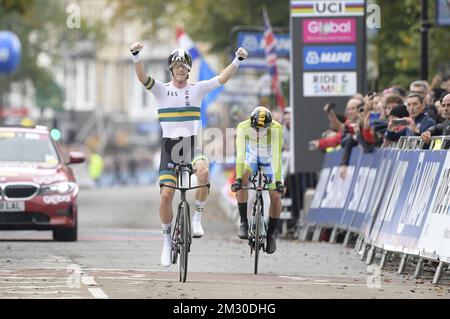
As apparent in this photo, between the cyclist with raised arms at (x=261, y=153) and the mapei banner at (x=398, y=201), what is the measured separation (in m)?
1.32

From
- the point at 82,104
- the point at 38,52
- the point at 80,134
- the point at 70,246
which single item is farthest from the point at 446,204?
the point at 82,104

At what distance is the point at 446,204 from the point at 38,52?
185 feet

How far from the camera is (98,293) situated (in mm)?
12469

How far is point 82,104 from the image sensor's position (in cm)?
13862

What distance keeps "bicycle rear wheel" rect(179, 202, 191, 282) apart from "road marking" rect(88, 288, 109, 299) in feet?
4.18

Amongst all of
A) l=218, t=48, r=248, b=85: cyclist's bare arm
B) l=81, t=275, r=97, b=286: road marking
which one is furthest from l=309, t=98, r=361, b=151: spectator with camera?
l=81, t=275, r=97, b=286: road marking

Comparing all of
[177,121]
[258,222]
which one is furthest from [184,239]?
[258,222]

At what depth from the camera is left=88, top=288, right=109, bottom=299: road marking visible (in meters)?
12.2

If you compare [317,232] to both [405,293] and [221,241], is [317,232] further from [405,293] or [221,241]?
[405,293]

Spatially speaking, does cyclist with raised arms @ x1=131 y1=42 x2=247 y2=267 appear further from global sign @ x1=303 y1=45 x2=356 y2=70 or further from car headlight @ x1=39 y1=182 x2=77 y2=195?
global sign @ x1=303 y1=45 x2=356 y2=70

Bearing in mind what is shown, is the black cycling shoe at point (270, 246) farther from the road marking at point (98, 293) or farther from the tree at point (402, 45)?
the tree at point (402, 45)

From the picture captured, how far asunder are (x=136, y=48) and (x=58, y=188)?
6882mm

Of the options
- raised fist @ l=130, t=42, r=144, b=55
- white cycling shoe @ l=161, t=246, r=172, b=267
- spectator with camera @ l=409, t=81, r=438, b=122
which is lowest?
white cycling shoe @ l=161, t=246, r=172, b=267

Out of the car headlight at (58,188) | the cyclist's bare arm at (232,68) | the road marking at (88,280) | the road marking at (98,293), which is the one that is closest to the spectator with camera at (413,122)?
the cyclist's bare arm at (232,68)
